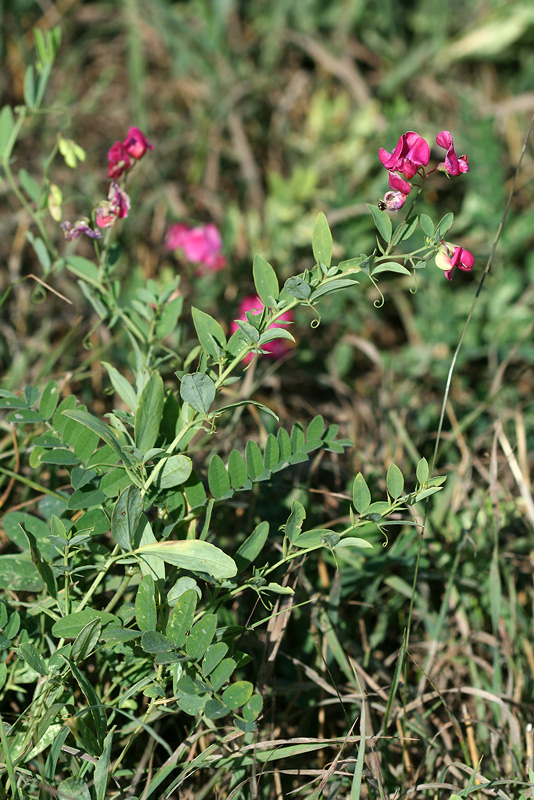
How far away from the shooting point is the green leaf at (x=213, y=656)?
3.29 ft

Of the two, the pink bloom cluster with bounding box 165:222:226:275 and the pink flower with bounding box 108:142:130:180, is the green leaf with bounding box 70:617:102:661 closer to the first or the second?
the pink flower with bounding box 108:142:130:180

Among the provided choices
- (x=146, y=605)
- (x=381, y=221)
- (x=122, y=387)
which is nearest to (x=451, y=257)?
(x=381, y=221)

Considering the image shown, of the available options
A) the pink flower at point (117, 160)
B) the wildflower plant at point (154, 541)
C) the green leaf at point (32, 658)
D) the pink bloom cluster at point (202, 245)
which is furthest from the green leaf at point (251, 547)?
the pink bloom cluster at point (202, 245)

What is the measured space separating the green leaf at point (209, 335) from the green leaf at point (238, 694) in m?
0.47

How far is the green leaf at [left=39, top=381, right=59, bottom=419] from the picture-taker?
116 centimetres

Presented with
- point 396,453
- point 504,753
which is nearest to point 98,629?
point 504,753

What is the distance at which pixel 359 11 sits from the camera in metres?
2.87

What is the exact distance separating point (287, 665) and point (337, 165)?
1.83 meters

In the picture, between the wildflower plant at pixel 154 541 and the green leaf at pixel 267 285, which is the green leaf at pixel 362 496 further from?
the green leaf at pixel 267 285

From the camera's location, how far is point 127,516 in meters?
0.99

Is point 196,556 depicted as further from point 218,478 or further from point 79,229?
point 79,229

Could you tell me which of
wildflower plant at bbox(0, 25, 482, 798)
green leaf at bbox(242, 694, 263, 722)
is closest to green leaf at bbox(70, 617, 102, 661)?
wildflower plant at bbox(0, 25, 482, 798)

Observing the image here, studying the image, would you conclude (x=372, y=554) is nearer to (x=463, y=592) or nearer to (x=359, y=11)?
(x=463, y=592)

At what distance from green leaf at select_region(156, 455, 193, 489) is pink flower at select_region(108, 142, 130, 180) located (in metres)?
0.58
